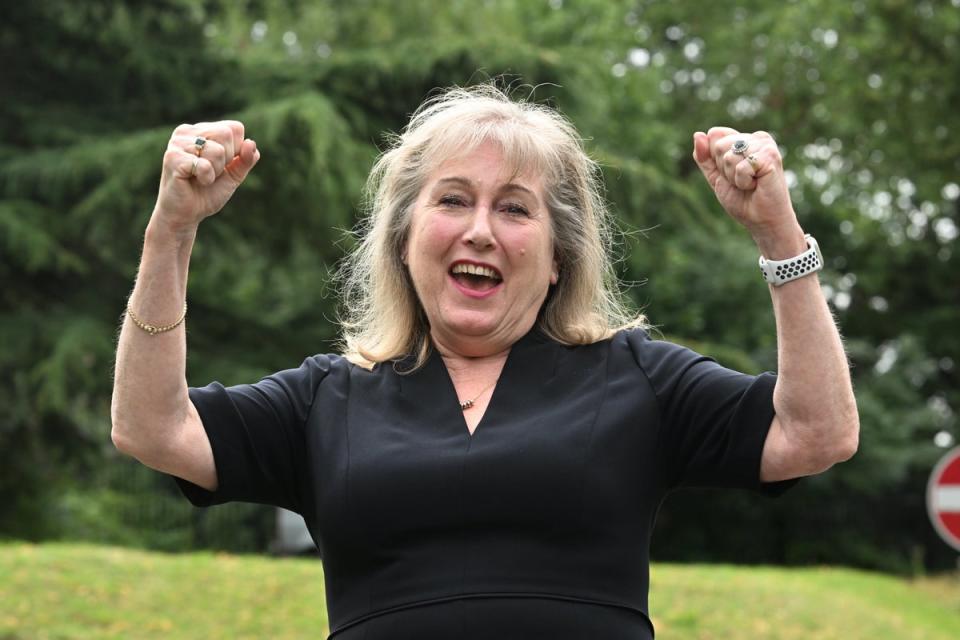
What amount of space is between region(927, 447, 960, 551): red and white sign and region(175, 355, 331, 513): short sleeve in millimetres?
8756

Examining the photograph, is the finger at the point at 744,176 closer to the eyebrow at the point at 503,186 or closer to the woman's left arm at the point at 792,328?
the woman's left arm at the point at 792,328

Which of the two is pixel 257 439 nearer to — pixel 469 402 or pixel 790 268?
pixel 469 402

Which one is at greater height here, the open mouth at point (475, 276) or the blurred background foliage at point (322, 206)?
the open mouth at point (475, 276)

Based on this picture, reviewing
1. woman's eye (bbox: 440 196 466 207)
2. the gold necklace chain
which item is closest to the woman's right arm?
woman's eye (bbox: 440 196 466 207)

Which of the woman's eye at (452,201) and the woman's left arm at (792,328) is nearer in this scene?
the woman's left arm at (792,328)

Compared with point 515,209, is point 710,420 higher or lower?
lower

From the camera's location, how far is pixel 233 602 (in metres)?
9.77

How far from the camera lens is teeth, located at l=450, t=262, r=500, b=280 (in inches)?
104

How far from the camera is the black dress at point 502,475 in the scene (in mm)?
2383

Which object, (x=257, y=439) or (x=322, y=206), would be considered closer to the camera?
(x=257, y=439)

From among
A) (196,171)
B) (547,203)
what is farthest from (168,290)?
(547,203)

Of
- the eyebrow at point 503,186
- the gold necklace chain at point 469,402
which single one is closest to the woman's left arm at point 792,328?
the eyebrow at point 503,186

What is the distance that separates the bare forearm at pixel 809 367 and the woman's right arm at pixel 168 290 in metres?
0.92

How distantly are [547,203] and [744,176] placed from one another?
0.50 metres
